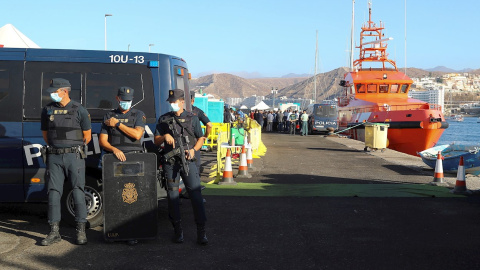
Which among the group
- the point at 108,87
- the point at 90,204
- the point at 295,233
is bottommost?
the point at 295,233

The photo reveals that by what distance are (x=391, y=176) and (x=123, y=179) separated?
9062 millimetres

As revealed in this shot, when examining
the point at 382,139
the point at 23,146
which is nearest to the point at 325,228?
the point at 23,146

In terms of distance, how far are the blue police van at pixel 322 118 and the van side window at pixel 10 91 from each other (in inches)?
1373

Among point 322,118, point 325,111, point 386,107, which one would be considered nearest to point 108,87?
point 386,107

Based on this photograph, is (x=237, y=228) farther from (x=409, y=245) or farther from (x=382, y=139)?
(x=382, y=139)

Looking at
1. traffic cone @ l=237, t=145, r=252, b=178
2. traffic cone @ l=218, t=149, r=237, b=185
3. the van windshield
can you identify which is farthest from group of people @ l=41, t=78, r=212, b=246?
the van windshield

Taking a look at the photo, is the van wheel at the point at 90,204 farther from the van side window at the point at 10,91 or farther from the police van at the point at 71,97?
the van side window at the point at 10,91

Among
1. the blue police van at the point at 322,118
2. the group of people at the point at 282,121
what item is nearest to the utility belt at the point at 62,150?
the group of people at the point at 282,121

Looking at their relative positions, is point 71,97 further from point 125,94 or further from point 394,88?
point 394,88

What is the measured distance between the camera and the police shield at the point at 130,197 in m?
6.72

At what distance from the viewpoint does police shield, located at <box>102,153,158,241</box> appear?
6.72m

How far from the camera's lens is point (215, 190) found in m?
11.3

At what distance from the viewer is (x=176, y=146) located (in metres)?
6.76

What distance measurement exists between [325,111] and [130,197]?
123 ft
